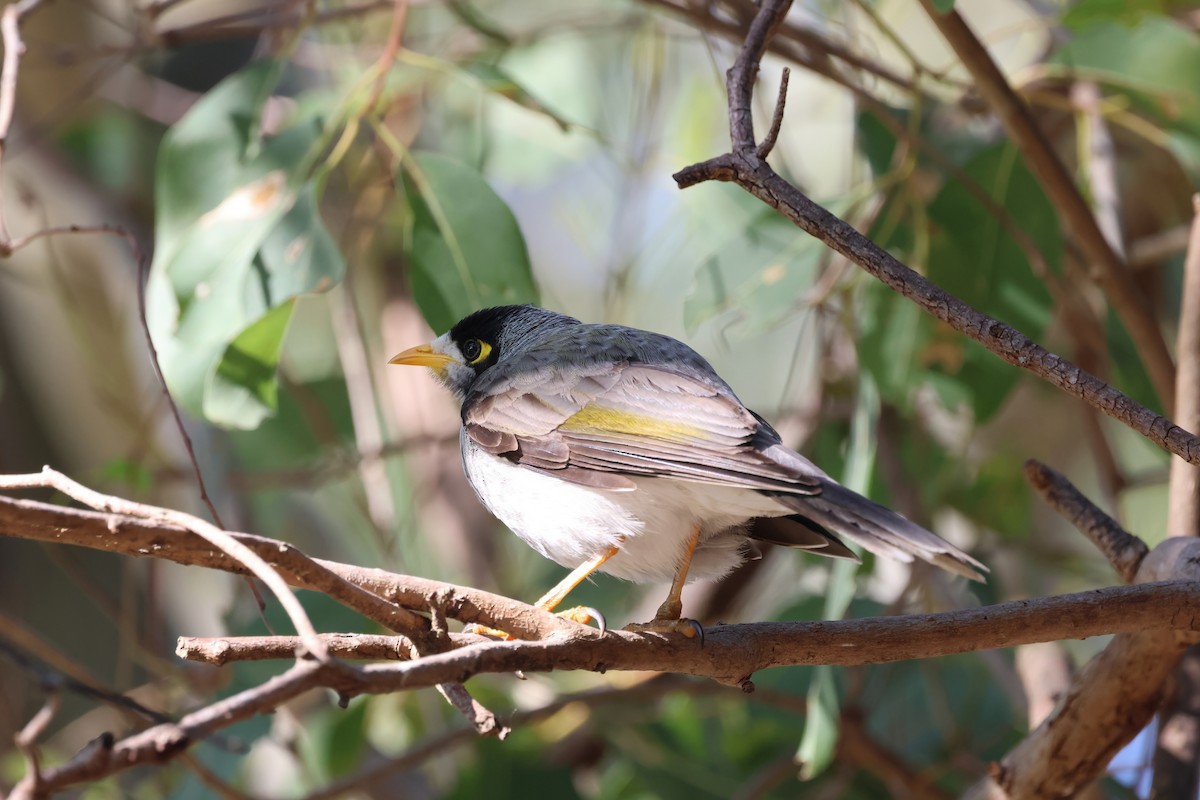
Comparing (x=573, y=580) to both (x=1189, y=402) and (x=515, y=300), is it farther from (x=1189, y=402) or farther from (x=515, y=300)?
(x=1189, y=402)

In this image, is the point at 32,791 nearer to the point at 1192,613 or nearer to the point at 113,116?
the point at 1192,613

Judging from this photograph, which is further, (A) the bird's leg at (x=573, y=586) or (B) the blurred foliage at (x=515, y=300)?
(B) the blurred foliage at (x=515, y=300)

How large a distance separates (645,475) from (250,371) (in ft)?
3.98

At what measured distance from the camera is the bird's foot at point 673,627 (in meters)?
2.41

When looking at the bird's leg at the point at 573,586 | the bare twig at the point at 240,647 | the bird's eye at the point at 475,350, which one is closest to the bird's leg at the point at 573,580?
the bird's leg at the point at 573,586

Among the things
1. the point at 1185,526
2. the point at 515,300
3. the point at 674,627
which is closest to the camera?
the point at 674,627

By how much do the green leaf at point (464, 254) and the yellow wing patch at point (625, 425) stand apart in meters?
0.51

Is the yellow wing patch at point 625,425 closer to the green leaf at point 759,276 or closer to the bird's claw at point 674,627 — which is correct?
the bird's claw at point 674,627

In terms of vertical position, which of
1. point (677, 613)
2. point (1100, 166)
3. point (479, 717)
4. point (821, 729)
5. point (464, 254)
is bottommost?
point (821, 729)

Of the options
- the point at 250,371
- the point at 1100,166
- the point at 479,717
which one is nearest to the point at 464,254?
the point at 250,371

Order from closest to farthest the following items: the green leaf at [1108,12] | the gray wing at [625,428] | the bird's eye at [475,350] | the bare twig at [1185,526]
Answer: the gray wing at [625,428]
the bare twig at [1185,526]
the green leaf at [1108,12]
the bird's eye at [475,350]

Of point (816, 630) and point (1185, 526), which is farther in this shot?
point (1185, 526)

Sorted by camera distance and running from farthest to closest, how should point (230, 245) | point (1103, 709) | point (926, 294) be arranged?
point (230, 245) → point (1103, 709) → point (926, 294)

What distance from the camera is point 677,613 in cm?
277
